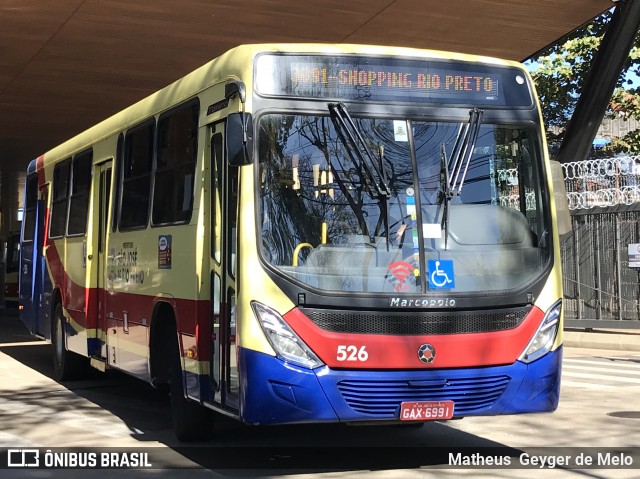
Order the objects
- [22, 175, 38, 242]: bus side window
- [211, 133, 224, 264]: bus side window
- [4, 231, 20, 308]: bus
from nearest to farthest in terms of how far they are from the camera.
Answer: [211, 133, 224, 264]: bus side window → [22, 175, 38, 242]: bus side window → [4, 231, 20, 308]: bus

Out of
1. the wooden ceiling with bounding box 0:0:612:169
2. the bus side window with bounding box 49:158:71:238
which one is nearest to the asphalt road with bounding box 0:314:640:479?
the bus side window with bounding box 49:158:71:238

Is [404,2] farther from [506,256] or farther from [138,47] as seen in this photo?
[506,256]

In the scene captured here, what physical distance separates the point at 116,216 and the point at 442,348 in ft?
16.1

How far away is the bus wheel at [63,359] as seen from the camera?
1368cm

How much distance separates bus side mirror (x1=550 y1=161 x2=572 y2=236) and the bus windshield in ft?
1.67

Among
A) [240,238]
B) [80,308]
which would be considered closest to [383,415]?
[240,238]

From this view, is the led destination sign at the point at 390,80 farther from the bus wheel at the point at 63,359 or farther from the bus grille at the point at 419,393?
the bus wheel at the point at 63,359

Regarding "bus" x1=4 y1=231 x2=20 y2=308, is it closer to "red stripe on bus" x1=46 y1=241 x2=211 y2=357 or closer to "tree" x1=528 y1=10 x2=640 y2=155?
"tree" x1=528 y1=10 x2=640 y2=155

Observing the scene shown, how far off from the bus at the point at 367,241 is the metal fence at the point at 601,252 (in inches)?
513

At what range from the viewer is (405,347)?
7.29 metres

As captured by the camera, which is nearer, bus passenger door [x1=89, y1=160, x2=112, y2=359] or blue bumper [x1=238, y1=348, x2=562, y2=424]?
blue bumper [x1=238, y1=348, x2=562, y2=424]

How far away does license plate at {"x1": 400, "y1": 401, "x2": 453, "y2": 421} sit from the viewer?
7.25 metres

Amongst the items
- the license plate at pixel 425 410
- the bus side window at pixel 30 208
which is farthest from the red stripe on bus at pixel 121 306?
the license plate at pixel 425 410

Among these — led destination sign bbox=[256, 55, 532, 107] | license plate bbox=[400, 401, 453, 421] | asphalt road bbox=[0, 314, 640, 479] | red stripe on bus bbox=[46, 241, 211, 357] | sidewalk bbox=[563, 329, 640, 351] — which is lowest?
asphalt road bbox=[0, 314, 640, 479]
